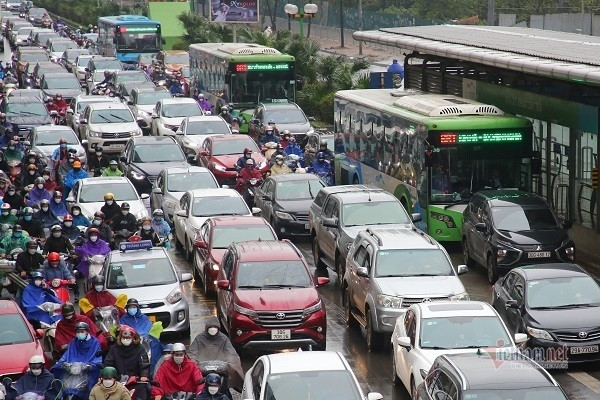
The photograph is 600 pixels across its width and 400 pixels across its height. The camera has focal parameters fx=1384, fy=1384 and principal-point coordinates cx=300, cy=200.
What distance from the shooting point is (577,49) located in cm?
2933

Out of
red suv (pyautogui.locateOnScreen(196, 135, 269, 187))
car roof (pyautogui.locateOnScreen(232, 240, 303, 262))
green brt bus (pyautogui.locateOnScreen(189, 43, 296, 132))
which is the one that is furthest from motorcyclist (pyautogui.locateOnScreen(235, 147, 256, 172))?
car roof (pyautogui.locateOnScreen(232, 240, 303, 262))

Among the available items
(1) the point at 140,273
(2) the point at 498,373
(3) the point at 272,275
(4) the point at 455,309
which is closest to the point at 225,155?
(1) the point at 140,273

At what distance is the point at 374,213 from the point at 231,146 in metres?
11.7

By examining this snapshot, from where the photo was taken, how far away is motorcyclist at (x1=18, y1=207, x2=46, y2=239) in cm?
2630

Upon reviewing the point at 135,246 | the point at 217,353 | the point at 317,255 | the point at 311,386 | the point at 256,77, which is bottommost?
the point at 317,255

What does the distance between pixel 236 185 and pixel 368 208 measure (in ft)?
29.4

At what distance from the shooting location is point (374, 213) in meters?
25.3

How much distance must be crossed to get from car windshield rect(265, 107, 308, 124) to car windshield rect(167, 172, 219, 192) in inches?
381

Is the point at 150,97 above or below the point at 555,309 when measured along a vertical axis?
below

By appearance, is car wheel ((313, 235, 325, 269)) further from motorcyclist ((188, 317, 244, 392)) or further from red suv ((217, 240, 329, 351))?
motorcyclist ((188, 317, 244, 392))

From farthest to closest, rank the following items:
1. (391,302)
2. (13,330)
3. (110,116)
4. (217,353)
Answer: (110,116) → (391,302) → (13,330) → (217,353)

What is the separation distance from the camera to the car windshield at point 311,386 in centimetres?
1441

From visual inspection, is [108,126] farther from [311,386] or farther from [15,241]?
[311,386]

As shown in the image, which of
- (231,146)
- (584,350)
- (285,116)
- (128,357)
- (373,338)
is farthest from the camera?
(285,116)
